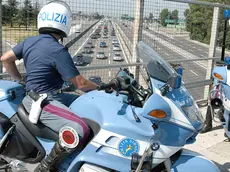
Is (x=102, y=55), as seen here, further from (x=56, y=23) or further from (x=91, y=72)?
(x=56, y=23)

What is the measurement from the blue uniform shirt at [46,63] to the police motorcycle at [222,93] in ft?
8.88

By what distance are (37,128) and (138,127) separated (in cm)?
98

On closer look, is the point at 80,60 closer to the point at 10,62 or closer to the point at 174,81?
the point at 10,62

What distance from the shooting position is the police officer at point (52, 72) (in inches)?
105

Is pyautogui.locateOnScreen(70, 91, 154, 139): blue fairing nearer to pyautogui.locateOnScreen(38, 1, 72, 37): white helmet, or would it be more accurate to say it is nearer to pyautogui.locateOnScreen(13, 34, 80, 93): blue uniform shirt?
pyautogui.locateOnScreen(13, 34, 80, 93): blue uniform shirt

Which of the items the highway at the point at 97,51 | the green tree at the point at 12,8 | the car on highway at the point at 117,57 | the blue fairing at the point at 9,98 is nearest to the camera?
the blue fairing at the point at 9,98

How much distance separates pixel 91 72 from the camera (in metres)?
5.29

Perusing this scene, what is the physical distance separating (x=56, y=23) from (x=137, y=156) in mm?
1444

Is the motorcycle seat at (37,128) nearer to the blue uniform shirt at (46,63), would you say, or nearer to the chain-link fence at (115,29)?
the blue uniform shirt at (46,63)

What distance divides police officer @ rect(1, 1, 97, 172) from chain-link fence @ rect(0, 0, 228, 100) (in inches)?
37.5

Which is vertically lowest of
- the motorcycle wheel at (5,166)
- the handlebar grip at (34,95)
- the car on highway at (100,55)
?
the motorcycle wheel at (5,166)

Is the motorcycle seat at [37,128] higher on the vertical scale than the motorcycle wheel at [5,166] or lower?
higher

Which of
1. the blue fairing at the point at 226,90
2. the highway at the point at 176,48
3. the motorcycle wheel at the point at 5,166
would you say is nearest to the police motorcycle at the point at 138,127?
the motorcycle wheel at the point at 5,166

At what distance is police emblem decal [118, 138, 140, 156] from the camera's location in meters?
2.46
